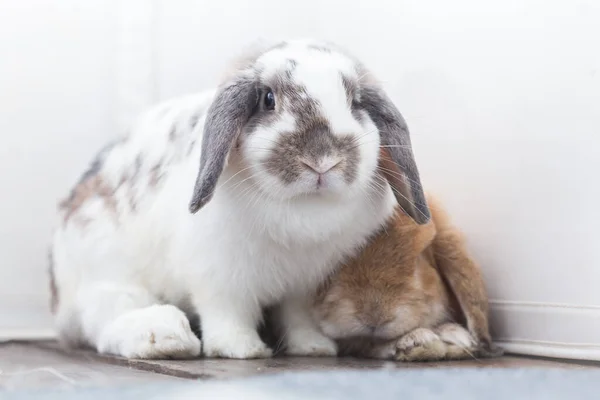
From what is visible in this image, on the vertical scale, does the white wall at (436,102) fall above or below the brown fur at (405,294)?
above

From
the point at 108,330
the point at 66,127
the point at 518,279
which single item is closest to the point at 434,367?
the point at 518,279

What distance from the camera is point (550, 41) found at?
174 cm

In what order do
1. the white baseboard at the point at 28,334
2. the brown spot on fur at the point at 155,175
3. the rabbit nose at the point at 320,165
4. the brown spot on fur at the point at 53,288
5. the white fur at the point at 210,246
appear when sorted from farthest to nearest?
the white baseboard at the point at 28,334, the brown spot on fur at the point at 53,288, the brown spot on fur at the point at 155,175, the white fur at the point at 210,246, the rabbit nose at the point at 320,165

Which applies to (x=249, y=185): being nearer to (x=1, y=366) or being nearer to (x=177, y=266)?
(x=177, y=266)

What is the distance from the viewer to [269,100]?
5.23 feet

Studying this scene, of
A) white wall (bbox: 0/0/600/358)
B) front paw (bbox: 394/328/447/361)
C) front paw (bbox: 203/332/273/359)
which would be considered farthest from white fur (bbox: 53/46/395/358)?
white wall (bbox: 0/0/600/358)

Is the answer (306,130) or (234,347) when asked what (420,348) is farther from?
(306,130)

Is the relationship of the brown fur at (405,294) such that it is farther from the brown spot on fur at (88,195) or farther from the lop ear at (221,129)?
the brown spot on fur at (88,195)

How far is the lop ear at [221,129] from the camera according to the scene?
4.98 ft

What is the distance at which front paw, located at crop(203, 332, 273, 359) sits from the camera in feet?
5.52

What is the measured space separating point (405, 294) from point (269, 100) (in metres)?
0.52

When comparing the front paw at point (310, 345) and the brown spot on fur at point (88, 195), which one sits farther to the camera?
the brown spot on fur at point (88, 195)

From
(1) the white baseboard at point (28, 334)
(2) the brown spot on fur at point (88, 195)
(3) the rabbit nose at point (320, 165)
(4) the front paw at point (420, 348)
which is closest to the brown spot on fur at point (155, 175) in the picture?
(2) the brown spot on fur at point (88, 195)

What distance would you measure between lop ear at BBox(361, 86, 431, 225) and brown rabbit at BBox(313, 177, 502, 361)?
0.41 feet
